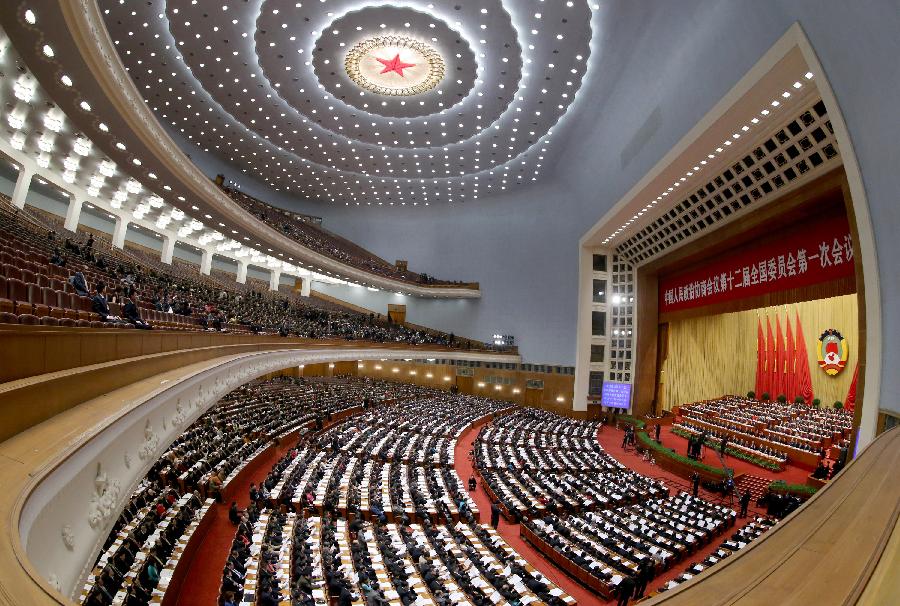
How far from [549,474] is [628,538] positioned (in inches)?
178

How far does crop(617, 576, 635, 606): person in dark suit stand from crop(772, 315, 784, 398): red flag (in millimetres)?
21393

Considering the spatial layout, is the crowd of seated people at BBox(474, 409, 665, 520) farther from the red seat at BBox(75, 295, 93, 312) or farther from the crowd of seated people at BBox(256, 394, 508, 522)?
the red seat at BBox(75, 295, 93, 312)

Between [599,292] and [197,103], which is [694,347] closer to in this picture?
[599,292]

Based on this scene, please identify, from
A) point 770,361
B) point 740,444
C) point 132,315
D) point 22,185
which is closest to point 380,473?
point 132,315

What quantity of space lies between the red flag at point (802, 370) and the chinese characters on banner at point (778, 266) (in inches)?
294

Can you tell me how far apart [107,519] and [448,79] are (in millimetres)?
17482

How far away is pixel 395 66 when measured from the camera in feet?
Answer: 57.2

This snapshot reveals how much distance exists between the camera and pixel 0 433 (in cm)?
276

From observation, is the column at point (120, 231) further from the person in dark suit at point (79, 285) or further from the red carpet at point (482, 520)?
the person in dark suit at point (79, 285)

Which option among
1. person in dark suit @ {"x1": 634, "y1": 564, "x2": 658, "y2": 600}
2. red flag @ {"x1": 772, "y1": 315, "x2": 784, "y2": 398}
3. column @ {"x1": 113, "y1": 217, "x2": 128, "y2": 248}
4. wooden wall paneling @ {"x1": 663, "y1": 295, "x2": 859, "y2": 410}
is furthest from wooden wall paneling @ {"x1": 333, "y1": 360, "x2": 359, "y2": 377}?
person in dark suit @ {"x1": 634, "y1": 564, "x2": 658, "y2": 600}

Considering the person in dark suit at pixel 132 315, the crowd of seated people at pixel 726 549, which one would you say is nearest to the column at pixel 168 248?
the person in dark suit at pixel 132 315

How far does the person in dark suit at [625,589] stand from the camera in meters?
7.18

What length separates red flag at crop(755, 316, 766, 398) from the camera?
24.8 meters

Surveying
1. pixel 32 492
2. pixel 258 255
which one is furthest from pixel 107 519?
pixel 258 255
